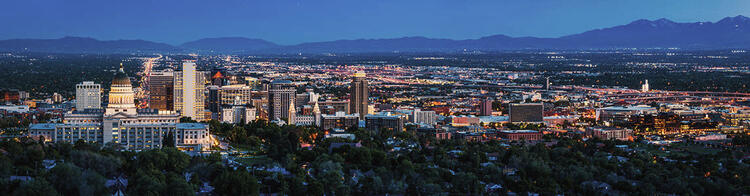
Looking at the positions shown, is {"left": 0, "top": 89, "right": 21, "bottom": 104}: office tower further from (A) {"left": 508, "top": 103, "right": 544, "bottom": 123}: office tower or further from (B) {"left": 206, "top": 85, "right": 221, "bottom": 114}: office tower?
(A) {"left": 508, "top": 103, "right": 544, "bottom": 123}: office tower

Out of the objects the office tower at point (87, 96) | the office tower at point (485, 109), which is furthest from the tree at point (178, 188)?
the office tower at point (485, 109)

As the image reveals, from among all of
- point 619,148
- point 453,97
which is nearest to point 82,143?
point 619,148

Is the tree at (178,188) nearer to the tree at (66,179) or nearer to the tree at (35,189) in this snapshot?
the tree at (66,179)

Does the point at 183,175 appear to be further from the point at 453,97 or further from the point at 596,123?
the point at 453,97

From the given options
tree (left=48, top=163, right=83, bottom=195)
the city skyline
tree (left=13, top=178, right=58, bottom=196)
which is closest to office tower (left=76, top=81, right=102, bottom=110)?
the city skyline

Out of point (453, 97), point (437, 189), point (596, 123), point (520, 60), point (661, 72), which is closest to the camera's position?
point (437, 189)

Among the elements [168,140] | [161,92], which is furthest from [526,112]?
[168,140]

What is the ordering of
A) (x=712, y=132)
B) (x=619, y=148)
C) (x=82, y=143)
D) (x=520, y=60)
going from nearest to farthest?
(x=82, y=143), (x=619, y=148), (x=712, y=132), (x=520, y=60)
